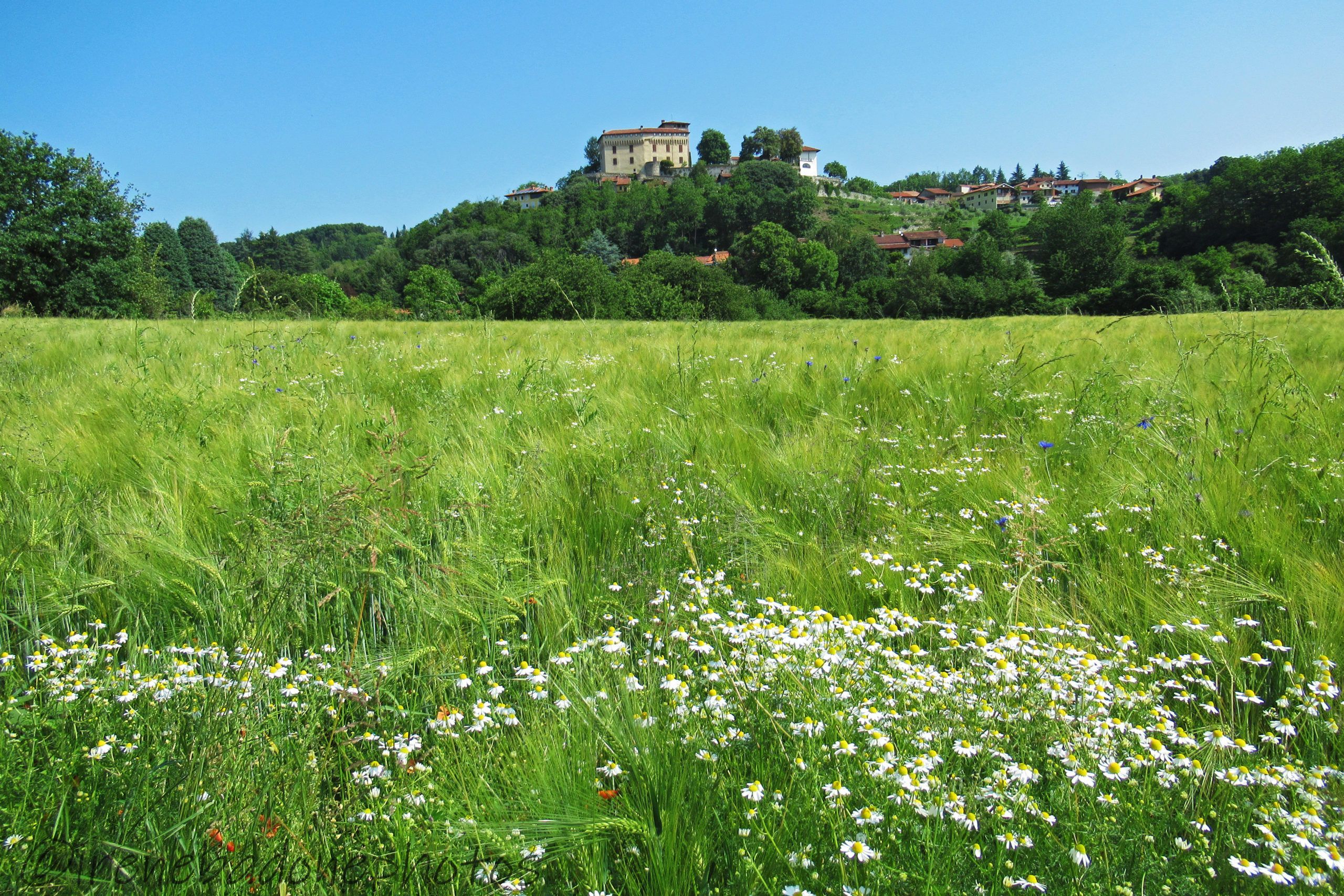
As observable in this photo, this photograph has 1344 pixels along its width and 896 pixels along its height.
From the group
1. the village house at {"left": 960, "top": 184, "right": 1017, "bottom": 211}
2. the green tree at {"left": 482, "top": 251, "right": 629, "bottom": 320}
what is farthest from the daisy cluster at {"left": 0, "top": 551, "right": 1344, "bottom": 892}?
the village house at {"left": 960, "top": 184, "right": 1017, "bottom": 211}

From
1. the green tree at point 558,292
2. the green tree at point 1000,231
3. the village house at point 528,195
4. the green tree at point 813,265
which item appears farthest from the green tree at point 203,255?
the green tree at point 1000,231

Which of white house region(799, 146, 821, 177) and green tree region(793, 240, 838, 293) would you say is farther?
white house region(799, 146, 821, 177)

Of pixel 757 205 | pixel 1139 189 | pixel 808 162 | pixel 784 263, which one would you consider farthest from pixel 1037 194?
pixel 784 263

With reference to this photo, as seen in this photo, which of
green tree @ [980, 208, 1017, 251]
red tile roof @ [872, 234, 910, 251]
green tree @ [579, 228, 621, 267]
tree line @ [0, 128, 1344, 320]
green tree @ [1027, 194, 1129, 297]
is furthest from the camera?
red tile roof @ [872, 234, 910, 251]

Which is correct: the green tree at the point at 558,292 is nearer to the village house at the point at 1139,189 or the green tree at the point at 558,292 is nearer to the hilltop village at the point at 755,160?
the hilltop village at the point at 755,160

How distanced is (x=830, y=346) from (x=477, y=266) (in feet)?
263

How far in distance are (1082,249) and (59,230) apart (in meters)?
90.1

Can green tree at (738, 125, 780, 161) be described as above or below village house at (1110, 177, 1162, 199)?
above

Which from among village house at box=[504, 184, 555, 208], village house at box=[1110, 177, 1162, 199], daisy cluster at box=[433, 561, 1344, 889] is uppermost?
village house at box=[504, 184, 555, 208]

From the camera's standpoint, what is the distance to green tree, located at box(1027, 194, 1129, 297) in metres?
73.6

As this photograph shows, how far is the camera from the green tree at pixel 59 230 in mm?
31578

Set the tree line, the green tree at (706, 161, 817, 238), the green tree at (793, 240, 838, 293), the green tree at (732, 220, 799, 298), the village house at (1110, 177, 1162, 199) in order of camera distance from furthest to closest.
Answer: the village house at (1110, 177, 1162, 199)
the green tree at (706, 161, 817, 238)
the green tree at (793, 240, 838, 293)
the green tree at (732, 220, 799, 298)
the tree line

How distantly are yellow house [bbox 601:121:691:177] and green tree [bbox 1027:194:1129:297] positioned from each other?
67.4 m

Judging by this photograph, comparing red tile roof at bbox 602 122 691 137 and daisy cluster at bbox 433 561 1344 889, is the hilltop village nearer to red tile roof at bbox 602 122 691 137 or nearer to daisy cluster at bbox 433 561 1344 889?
red tile roof at bbox 602 122 691 137
